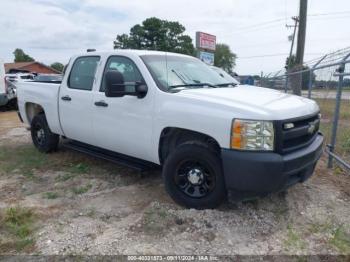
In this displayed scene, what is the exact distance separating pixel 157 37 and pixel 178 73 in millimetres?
49456

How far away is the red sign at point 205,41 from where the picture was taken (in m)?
16.4

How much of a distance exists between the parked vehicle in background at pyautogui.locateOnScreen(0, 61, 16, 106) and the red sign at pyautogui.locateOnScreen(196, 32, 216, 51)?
835cm

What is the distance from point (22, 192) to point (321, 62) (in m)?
6.36

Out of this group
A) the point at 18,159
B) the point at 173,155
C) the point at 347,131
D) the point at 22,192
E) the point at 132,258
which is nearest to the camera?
the point at 132,258

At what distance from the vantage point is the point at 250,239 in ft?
11.4

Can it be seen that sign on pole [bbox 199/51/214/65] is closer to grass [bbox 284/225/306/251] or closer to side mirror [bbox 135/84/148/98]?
side mirror [bbox 135/84/148/98]

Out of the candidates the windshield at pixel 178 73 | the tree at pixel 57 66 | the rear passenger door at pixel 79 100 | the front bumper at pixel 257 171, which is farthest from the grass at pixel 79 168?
the tree at pixel 57 66

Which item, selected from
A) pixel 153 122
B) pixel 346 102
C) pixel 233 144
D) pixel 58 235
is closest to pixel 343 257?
pixel 233 144

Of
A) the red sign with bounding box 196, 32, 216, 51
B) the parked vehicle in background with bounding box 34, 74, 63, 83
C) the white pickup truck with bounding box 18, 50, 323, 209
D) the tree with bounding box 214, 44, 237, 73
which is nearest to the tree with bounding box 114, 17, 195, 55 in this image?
the tree with bounding box 214, 44, 237, 73

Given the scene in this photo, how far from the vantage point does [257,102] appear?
370 cm

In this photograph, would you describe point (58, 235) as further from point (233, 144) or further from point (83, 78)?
point (83, 78)

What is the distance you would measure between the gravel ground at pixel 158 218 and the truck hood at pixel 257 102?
115 centimetres

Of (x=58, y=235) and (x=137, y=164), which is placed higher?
(x=137, y=164)

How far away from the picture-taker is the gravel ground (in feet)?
11.0
